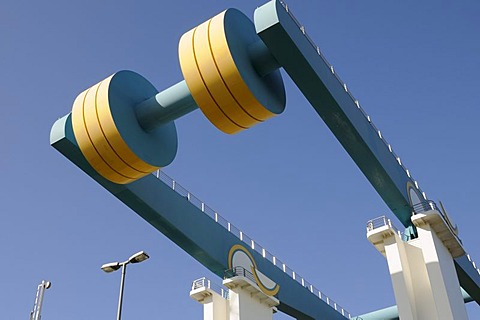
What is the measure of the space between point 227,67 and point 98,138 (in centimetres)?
385

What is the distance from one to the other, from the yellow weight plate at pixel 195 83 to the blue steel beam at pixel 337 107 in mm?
1665

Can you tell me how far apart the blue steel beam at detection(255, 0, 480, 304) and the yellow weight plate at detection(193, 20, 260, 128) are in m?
1.26

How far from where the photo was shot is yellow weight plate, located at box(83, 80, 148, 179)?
1552 centimetres

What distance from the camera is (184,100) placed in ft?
50.6

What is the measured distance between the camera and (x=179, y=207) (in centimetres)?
1983

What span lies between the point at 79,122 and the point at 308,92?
5.94 metres

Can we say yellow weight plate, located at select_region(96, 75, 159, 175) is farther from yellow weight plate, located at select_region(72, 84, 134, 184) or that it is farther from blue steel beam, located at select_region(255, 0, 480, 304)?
blue steel beam, located at select_region(255, 0, 480, 304)

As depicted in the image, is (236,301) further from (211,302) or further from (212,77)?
(212,77)

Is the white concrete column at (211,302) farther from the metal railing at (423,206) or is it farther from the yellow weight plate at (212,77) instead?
the yellow weight plate at (212,77)

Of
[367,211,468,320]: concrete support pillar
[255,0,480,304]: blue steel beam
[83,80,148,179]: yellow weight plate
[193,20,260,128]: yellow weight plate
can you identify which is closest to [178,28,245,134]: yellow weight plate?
[193,20,260,128]: yellow weight plate


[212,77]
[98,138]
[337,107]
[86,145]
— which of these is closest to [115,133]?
[98,138]

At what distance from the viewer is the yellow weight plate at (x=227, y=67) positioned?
1416 cm

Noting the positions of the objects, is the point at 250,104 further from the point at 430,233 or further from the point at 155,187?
the point at 430,233

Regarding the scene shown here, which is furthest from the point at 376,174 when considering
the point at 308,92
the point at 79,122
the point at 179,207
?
the point at 79,122
